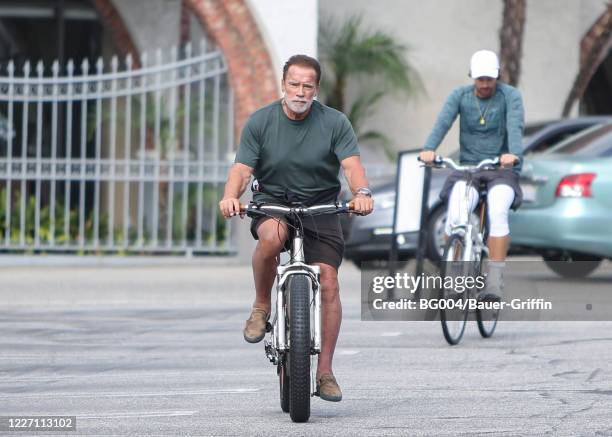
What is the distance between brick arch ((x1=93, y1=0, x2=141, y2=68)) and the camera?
22547mm

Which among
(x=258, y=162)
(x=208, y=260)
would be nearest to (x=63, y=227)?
(x=208, y=260)

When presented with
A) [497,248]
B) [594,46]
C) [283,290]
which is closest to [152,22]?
[594,46]

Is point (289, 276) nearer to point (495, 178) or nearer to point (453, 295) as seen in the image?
point (453, 295)

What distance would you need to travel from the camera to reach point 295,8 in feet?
62.7

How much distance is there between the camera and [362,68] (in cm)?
2250

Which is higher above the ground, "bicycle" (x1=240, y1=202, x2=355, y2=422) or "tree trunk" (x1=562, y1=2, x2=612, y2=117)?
"tree trunk" (x1=562, y1=2, x2=612, y2=117)

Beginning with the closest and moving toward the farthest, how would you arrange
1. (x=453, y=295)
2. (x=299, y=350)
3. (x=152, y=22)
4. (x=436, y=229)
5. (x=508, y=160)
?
1. (x=299, y=350)
2. (x=453, y=295)
3. (x=508, y=160)
4. (x=436, y=229)
5. (x=152, y=22)

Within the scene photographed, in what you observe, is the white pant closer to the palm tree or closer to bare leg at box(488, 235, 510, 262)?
bare leg at box(488, 235, 510, 262)

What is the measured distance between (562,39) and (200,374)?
1540 centimetres

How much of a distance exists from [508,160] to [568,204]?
4412 mm

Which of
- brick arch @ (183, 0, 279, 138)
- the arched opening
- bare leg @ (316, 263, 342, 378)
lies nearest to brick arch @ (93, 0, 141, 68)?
brick arch @ (183, 0, 279, 138)

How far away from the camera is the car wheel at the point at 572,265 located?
16.1 metres

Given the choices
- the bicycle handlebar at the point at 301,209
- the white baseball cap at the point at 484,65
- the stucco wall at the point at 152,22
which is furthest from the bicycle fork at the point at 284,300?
the stucco wall at the point at 152,22

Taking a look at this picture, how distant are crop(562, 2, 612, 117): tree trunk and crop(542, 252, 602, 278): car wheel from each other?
777 centimetres
